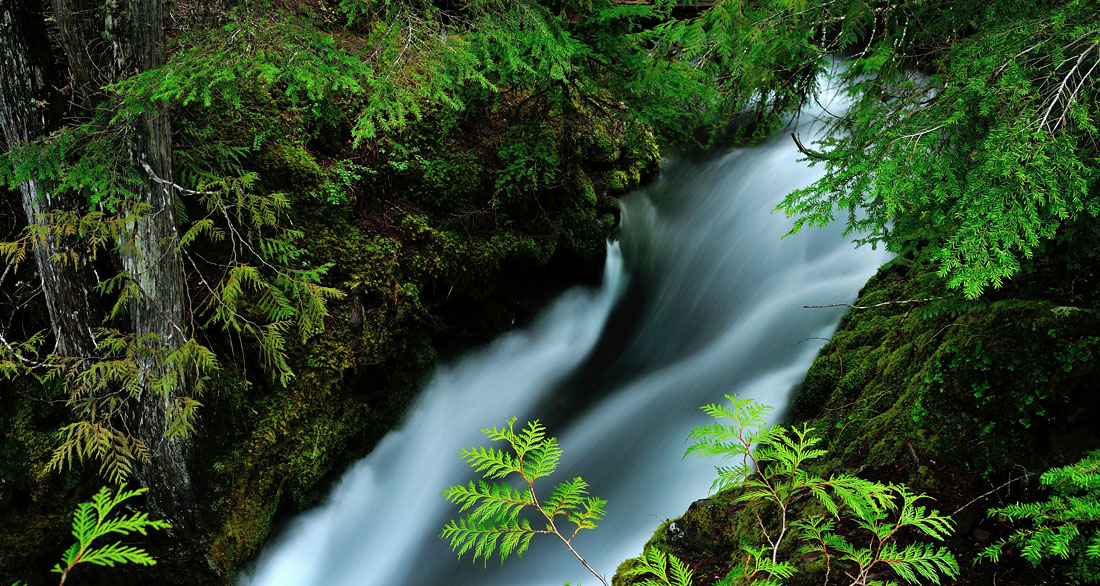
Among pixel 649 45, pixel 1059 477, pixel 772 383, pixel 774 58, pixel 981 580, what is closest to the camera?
pixel 1059 477

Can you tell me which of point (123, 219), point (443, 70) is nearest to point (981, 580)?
point (443, 70)

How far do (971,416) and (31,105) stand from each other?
5947mm

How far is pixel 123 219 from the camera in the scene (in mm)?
3410

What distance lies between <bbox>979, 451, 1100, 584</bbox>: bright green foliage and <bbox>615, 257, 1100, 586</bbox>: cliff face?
25cm

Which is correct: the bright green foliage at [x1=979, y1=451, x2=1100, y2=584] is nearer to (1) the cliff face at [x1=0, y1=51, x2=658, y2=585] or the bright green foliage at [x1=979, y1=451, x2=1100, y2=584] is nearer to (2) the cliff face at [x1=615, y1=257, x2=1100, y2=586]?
(2) the cliff face at [x1=615, y1=257, x2=1100, y2=586]

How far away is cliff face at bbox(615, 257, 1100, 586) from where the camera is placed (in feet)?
8.63

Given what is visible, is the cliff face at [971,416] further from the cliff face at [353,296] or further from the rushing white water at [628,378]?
the cliff face at [353,296]

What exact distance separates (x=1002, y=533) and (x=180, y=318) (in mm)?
5230

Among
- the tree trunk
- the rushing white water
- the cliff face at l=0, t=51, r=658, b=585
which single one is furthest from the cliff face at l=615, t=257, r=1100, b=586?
the tree trunk

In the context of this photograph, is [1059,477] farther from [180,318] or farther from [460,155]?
[460,155]

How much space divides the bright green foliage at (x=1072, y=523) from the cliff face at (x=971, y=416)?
9.8 inches

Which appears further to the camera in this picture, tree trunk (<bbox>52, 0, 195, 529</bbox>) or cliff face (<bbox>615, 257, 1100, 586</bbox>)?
tree trunk (<bbox>52, 0, 195, 529</bbox>)

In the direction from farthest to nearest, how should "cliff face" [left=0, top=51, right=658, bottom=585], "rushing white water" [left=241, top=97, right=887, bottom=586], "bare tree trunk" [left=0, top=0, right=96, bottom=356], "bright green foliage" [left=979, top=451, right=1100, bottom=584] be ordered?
"rushing white water" [left=241, top=97, right=887, bottom=586], "cliff face" [left=0, top=51, right=658, bottom=585], "bare tree trunk" [left=0, top=0, right=96, bottom=356], "bright green foliage" [left=979, top=451, right=1100, bottom=584]

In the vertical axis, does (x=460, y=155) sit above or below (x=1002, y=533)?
above
